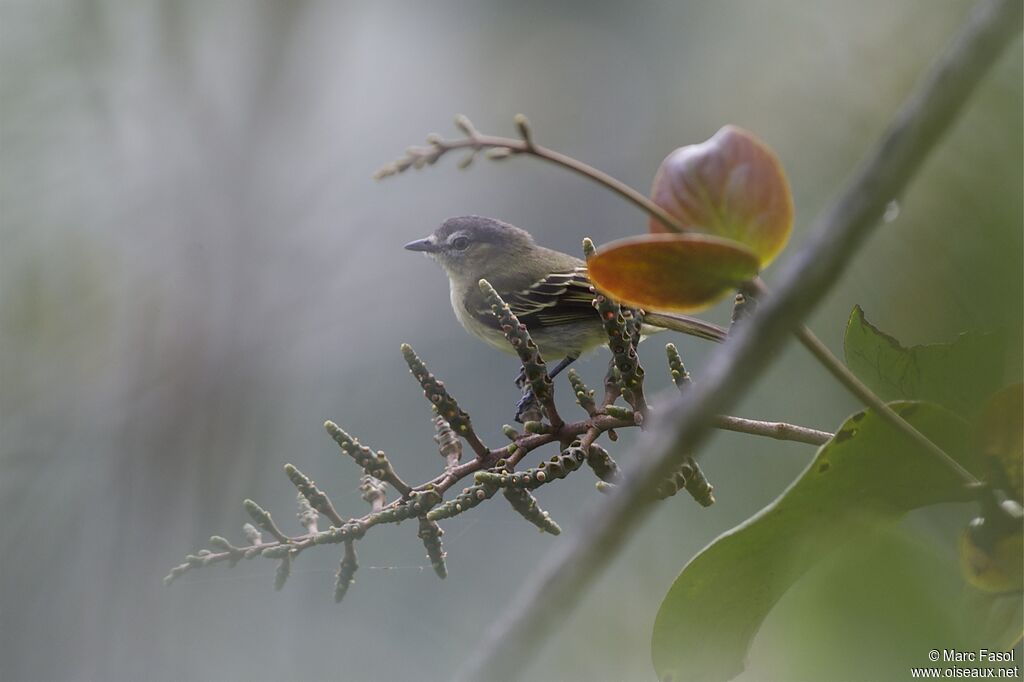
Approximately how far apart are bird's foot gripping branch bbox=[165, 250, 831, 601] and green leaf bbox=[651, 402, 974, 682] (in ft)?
0.59

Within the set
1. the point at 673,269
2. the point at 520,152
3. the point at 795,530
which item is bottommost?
the point at 795,530

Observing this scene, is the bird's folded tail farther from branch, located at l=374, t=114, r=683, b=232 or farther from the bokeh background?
branch, located at l=374, t=114, r=683, b=232

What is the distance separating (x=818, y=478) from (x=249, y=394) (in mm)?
2436

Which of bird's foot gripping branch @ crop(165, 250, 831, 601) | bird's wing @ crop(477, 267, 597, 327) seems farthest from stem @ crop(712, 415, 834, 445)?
bird's wing @ crop(477, 267, 597, 327)

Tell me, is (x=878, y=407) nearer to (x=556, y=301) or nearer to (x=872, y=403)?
(x=872, y=403)

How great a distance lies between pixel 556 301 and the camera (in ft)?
5.71

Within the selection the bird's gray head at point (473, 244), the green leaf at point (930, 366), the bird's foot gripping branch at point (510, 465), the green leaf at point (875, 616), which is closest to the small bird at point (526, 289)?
the bird's gray head at point (473, 244)

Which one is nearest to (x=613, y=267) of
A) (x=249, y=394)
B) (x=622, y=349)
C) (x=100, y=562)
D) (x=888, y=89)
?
(x=622, y=349)

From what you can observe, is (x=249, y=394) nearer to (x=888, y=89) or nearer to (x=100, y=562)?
(x=100, y=562)

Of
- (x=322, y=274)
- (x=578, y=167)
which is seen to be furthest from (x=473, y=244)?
(x=578, y=167)

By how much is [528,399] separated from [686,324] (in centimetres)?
37

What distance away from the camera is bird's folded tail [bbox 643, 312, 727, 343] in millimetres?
1443

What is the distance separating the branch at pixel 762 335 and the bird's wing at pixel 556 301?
139 cm

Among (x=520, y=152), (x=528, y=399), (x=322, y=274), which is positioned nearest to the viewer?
(x=520, y=152)
